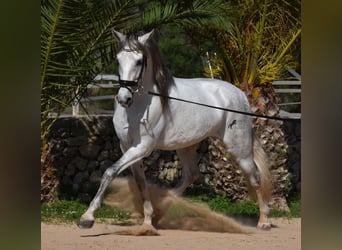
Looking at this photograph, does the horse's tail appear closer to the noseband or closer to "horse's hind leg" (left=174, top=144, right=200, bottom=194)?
"horse's hind leg" (left=174, top=144, right=200, bottom=194)

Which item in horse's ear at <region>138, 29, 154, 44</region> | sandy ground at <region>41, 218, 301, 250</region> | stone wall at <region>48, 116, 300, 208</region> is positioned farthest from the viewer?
stone wall at <region>48, 116, 300, 208</region>

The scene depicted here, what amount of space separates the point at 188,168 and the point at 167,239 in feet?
2.57

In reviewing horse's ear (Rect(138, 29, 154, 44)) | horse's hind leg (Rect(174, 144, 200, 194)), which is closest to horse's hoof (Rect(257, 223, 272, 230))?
horse's hind leg (Rect(174, 144, 200, 194))

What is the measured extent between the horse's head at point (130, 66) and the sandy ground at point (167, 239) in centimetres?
129

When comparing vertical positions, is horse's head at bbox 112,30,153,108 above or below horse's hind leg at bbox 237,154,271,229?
above

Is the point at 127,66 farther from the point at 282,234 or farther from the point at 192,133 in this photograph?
the point at 282,234

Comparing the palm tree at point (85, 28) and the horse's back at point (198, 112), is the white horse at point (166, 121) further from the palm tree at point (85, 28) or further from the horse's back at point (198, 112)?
the palm tree at point (85, 28)

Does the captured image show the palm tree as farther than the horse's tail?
Yes

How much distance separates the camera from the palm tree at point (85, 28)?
789 centimetres

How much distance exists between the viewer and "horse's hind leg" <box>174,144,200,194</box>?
25.3ft

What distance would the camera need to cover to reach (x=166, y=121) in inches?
282
